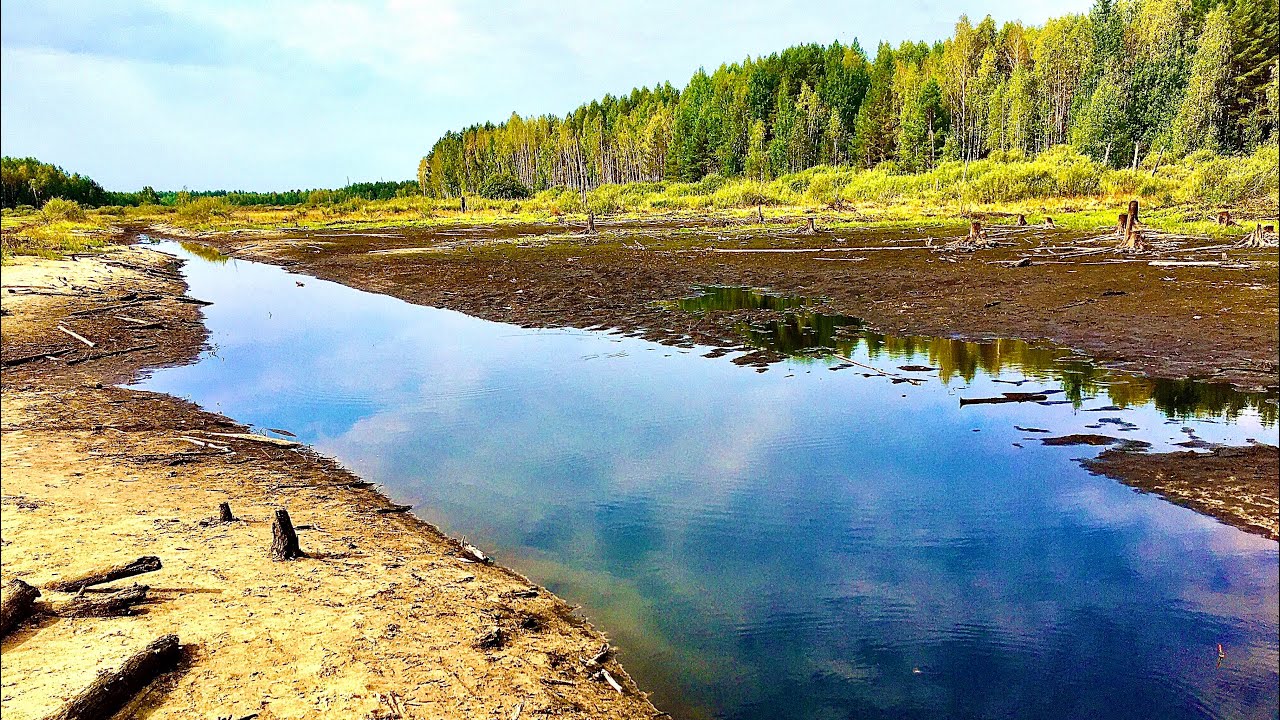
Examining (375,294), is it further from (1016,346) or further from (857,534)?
(857,534)

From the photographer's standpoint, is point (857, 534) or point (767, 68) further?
point (767, 68)

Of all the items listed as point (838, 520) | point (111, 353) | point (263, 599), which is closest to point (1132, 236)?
point (838, 520)

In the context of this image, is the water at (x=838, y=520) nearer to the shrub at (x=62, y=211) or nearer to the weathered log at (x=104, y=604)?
the weathered log at (x=104, y=604)

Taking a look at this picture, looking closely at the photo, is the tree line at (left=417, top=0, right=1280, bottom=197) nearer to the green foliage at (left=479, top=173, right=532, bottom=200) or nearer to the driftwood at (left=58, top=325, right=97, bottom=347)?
the green foliage at (left=479, top=173, right=532, bottom=200)

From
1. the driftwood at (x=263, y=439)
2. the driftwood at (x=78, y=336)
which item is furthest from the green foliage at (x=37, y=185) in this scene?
the driftwood at (x=263, y=439)

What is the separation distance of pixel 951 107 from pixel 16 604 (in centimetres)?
9227

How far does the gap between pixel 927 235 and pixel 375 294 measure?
85.3ft

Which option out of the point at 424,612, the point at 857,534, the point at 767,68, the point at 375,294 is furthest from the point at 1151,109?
the point at 424,612

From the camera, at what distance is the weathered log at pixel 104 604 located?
513cm

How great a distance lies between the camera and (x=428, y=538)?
7305mm

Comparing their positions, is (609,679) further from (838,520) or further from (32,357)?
(32,357)

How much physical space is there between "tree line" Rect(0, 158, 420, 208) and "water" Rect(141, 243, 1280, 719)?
4201 inches

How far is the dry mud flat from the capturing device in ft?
14.6

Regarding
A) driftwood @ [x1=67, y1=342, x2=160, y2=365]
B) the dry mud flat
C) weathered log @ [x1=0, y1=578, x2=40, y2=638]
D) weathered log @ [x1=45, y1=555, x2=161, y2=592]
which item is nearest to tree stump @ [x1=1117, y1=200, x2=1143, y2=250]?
the dry mud flat
